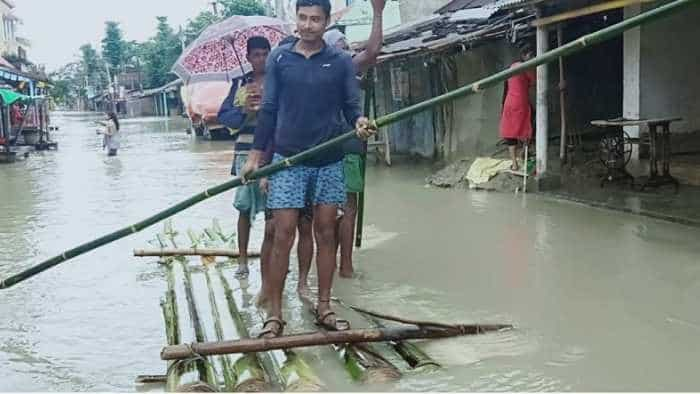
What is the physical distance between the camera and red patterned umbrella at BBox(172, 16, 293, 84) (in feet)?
24.2

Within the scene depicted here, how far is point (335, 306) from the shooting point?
522 centimetres

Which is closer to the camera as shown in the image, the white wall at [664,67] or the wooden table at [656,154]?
the wooden table at [656,154]

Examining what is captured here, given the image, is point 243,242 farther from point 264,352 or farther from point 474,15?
point 474,15

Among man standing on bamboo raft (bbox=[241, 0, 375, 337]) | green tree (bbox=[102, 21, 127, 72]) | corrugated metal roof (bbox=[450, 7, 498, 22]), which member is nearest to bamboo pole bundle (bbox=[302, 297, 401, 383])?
man standing on bamboo raft (bbox=[241, 0, 375, 337])

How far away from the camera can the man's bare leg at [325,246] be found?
4.39 metres

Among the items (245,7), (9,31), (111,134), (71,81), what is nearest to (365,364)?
(111,134)

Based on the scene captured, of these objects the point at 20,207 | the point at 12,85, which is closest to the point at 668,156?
the point at 20,207

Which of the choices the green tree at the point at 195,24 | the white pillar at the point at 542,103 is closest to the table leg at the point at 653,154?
the white pillar at the point at 542,103

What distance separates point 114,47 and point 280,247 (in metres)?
72.8

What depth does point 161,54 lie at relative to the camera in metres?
61.3

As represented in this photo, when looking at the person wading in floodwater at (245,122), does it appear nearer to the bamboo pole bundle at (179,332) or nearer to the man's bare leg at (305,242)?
the bamboo pole bundle at (179,332)

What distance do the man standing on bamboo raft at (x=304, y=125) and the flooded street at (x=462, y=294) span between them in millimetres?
670

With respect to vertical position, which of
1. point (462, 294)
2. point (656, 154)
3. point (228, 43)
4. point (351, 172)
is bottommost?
point (462, 294)

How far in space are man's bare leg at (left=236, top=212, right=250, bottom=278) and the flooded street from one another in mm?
433
